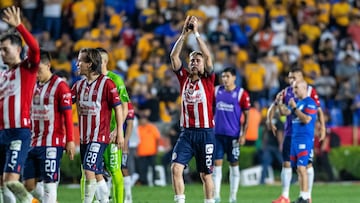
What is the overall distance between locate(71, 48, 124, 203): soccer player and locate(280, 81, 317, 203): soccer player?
188 inches

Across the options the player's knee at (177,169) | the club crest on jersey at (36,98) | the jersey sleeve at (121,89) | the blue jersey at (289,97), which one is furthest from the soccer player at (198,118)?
the blue jersey at (289,97)

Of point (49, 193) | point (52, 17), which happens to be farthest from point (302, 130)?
point (52, 17)

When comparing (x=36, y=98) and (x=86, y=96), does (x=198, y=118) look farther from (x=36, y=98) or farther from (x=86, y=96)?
(x=36, y=98)

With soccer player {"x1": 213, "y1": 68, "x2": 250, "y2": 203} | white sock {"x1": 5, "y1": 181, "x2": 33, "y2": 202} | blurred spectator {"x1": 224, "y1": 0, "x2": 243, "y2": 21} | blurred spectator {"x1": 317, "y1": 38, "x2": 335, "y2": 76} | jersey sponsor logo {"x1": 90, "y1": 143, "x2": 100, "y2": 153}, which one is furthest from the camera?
blurred spectator {"x1": 224, "y1": 0, "x2": 243, "y2": 21}

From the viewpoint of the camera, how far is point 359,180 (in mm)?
28828

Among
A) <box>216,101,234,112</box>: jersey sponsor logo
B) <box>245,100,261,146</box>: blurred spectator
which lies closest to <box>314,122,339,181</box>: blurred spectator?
<box>245,100,261,146</box>: blurred spectator

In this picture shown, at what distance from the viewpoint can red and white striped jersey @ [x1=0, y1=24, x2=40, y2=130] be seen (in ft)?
43.3

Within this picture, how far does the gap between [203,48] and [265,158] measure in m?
12.0

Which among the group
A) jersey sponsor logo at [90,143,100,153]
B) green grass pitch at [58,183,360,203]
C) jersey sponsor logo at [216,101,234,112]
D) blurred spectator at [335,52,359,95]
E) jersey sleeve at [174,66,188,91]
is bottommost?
green grass pitch at [58,183,360,203]

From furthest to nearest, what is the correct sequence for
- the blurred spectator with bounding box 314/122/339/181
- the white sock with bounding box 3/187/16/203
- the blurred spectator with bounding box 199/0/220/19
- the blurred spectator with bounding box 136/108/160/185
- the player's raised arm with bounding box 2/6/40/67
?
the blurred spectator with bounding box 199/0/220/19
the blurred spectator with bounding box 314/122/339/181
the blurred spectator with bounding box 136/108/160/185
the white sock with bounding box 3/187/16/203
the player's raised arm with bounding box 2/6/40/67

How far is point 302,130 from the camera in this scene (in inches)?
753

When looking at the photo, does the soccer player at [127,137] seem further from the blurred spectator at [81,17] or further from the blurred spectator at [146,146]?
the blurred spectator at [81,17]

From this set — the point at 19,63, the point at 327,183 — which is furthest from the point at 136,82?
the point at 19,63

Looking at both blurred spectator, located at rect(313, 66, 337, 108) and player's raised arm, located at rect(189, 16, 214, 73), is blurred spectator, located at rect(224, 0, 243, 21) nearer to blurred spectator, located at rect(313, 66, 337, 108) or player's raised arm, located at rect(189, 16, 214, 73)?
blurred spectator, located at rect(313, 66, 337, 108)
